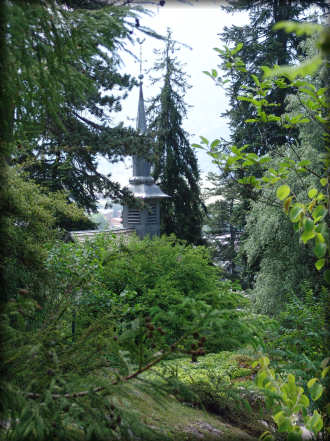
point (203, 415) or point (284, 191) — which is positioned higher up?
point (284, 191)

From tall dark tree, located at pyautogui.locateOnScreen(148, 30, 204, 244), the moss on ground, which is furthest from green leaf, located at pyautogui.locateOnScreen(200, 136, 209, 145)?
tall dark tree, located at pyautogui.locateOnScreen(148, 30, 204, 244)

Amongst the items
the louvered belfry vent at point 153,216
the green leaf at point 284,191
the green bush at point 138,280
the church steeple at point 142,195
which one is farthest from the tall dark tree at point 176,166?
the green leaf at point 284,191

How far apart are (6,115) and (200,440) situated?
48.3 inches

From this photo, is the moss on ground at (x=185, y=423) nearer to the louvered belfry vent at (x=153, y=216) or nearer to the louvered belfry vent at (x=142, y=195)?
the louvered belfry vent at (x=142, y=195)

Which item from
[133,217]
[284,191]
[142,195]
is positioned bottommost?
[284,191]

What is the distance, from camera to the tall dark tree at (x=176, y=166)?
39.3 feet

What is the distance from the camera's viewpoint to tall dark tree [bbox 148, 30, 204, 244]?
1197 centimetres

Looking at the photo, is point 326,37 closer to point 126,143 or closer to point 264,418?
point 264,418

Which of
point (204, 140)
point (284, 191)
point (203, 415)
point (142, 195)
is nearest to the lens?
point (284, 191)

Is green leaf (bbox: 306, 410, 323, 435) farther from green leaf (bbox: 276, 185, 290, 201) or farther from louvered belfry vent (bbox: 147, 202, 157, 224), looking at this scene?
louvered belfry vent (bbox: 147, 202, 157, 224)

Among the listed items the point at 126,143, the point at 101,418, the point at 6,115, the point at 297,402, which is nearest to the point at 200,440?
the point at 297,402

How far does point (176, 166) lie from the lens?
1291 cm

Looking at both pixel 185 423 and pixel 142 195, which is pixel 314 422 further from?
pixel 142 195

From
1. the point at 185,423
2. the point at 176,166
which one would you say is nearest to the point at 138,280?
the point at 185,423
